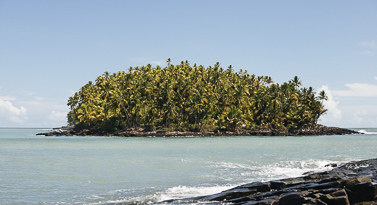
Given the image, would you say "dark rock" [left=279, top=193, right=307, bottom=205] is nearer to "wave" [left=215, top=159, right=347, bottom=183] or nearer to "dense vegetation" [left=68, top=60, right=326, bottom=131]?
"wave" [left=215, top=159, right=347, bottom=183]

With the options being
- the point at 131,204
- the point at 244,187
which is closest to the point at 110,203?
the point at 131,204

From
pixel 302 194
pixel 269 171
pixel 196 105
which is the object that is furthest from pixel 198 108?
pixel 302 194

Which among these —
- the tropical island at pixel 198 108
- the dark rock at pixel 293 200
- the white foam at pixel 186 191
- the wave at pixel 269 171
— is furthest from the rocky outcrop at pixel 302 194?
the tropical island at pixel 198 108

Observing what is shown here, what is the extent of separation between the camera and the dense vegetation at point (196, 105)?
112m

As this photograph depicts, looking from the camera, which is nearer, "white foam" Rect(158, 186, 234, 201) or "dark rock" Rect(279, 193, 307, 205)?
"dark rock" Rect(279, 193, 307, 205)

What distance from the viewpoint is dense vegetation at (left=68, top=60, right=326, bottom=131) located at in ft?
368

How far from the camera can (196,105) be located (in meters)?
111

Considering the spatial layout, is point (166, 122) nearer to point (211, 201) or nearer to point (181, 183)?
point (181, 183)

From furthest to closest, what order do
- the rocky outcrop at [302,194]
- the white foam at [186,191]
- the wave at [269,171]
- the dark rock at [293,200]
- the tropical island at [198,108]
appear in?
the tropical island at [198,108] → the wave at [269,171] → the white foam at [186,191] → the rocky outcrop at [302,194] → the dark rock at [293,200]

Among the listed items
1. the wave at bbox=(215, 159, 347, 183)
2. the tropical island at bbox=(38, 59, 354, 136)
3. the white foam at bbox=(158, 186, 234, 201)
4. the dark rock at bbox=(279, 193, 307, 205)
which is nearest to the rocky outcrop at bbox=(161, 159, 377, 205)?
the dark rock at bbox=(279, 193, 307, 205)

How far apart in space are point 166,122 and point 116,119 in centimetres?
1752

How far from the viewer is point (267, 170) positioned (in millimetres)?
30969

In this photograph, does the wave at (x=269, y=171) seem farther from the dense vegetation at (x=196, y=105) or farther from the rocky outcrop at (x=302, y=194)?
the dense vegetation at (x=196, y=105)

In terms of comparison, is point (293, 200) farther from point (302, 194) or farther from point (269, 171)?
point (269, 171)
